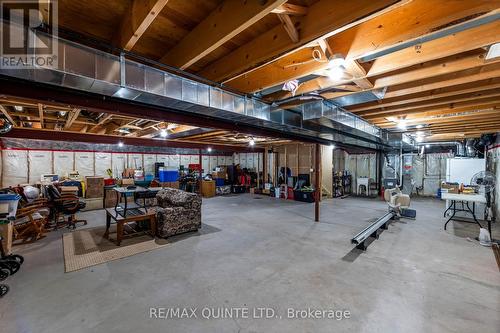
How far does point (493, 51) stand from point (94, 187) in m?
9.12

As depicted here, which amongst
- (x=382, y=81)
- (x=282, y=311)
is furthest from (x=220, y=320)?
(x=382, y=81)

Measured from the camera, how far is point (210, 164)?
12.0m

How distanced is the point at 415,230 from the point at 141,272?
214 inches

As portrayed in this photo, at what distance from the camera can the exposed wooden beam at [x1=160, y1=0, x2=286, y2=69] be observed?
1.26 m

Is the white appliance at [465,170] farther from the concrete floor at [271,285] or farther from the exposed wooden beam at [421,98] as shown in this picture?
the exposed wooden beam at [421,98]

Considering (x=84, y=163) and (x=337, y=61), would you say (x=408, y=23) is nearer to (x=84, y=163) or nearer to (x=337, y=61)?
(x=337, y=61)

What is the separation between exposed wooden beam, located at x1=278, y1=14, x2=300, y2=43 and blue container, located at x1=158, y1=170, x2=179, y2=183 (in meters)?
8.67

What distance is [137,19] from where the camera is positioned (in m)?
1.38

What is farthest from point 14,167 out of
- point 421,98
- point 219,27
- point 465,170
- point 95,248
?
point 465,170

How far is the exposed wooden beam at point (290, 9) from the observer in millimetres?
1352

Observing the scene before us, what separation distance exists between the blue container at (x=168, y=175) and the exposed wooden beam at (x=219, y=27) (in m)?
7.83

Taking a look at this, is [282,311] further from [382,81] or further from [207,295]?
[382,81]

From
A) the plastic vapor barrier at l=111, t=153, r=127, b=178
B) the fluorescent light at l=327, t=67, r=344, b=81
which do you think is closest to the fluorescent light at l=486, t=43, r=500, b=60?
the fluorescent light at l=327, t=67, r=344, b=81

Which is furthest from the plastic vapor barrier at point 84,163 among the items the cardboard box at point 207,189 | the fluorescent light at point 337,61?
the fluorescent light at point 337,61
